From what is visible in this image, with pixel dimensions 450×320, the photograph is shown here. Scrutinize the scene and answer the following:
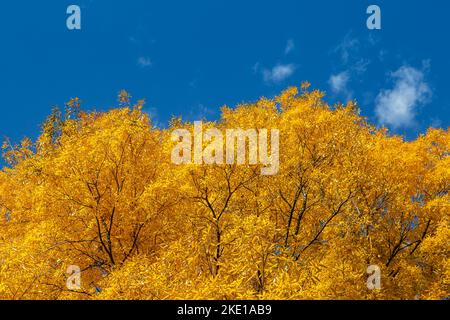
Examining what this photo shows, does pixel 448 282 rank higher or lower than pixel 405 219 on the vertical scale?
lower

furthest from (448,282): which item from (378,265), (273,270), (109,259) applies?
(109,259)

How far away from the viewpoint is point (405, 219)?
84.8 ft

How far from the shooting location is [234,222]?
58.7 feet

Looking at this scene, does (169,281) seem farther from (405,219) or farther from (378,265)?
(405,219)

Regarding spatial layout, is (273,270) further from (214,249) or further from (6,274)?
(6,274)

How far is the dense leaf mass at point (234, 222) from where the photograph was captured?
1662 cm

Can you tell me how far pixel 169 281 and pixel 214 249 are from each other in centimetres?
262

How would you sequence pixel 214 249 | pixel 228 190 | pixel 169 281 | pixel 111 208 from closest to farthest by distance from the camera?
pixel 169 281
pixel 214 249
pixel 228 190
pixel 111 208

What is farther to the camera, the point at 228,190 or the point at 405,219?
the point at 405,219

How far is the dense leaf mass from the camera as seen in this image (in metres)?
16.6
